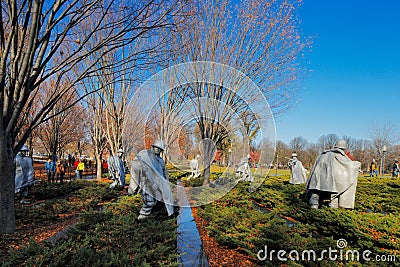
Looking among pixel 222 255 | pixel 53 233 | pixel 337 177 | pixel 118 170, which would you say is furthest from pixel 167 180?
pixel 118 170

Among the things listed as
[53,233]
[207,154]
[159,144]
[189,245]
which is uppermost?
[159,144]

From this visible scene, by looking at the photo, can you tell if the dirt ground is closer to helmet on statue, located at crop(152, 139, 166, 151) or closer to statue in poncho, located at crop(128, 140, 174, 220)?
statue in poncho, located at crop(128, 140, 174, 220)

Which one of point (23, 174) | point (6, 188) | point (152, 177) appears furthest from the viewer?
point (23, 174)

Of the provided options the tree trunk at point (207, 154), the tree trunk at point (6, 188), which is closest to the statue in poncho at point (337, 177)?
the tree trunk at point (207, 154)

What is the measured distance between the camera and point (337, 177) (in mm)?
7281

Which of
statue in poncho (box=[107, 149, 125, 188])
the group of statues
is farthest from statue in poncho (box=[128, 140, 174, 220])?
statue in poncho (box=[107, 149, 125, 188])

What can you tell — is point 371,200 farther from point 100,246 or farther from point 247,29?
point 100,246

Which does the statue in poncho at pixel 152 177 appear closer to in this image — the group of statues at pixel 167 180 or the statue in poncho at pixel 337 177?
the group of statues at pixel 167 180

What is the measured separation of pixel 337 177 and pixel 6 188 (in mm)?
7406

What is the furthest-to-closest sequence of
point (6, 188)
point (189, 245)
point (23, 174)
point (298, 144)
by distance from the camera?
point (298, 144) → point (23, 174) → point (6, 188) → point (189, 245)

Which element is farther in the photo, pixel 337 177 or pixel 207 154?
pixel 207 154

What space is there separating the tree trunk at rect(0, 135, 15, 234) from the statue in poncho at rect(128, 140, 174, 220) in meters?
2.36

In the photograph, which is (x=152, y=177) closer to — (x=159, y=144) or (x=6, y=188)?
(x=159, y=144)

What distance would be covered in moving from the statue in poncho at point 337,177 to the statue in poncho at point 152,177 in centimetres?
398
